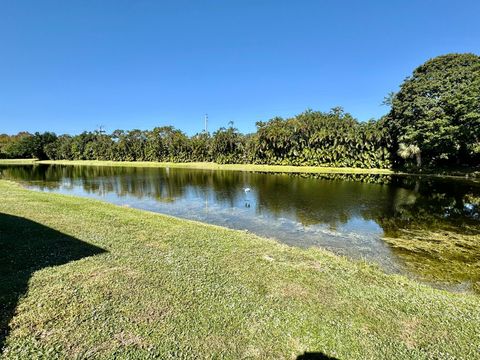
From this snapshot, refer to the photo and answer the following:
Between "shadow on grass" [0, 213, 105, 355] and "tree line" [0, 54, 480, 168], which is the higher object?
"tree line" [0, 54, 480, 168]

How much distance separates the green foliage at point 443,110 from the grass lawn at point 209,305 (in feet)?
119

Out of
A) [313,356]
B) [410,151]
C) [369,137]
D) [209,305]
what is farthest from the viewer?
[369,137]

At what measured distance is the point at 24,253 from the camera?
725 cm

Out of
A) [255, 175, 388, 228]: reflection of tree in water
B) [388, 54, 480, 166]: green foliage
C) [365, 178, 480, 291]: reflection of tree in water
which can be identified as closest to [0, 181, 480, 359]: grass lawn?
[365, 178, 480, 291]: reflection of tree in water

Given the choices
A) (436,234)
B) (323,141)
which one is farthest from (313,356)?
(323,141)

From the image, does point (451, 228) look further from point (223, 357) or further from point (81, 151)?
point (81, 151)

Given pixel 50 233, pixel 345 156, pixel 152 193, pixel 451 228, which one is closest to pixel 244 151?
pixel 345 156

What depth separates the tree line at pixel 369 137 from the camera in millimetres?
35438

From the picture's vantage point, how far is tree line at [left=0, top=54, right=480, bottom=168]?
35.4 m

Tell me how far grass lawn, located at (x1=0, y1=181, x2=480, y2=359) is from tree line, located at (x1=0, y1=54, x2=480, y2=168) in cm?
3643

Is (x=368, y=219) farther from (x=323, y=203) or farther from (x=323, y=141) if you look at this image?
(x=323, y=141)

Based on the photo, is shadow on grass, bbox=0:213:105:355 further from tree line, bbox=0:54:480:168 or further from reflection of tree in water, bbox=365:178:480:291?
tree line, bbox=0:54:480:168

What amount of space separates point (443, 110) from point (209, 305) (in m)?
43.1

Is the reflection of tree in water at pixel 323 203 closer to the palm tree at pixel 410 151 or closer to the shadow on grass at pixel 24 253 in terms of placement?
the shadow on grass at pixel 24 253
